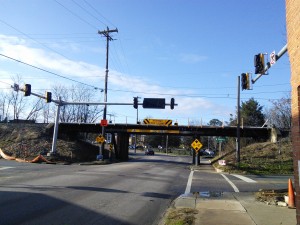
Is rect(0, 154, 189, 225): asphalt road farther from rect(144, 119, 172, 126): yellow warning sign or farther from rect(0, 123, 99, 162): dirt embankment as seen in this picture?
rect(144, 119, 172, 126): yellow warning sign

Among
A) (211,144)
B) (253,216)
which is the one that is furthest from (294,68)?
(211,144)

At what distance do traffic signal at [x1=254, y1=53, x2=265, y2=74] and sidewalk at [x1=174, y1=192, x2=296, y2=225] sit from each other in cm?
614

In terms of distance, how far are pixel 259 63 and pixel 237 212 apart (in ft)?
28.5

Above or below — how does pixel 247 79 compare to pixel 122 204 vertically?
above

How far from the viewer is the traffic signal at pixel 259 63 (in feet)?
55.8

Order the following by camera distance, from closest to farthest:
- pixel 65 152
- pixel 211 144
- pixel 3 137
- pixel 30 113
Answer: pixel 65 152, pixel 3 137, pixel 30 113, pixel 211 144

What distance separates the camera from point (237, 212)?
1047 centimetres

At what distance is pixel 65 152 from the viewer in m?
44.6

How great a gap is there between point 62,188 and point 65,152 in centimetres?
3141

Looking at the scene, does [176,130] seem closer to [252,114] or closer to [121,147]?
[121,147]

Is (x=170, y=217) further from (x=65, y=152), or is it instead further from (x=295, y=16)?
(x=65, y=152)

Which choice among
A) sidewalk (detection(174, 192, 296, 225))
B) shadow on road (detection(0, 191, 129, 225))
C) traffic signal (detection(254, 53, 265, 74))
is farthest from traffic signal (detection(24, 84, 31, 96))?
sidewalk (detection(174, 192, 296, 225))

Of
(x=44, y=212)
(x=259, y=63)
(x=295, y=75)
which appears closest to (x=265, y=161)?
(x=259, y=63)

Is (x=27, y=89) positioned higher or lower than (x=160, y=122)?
higher
